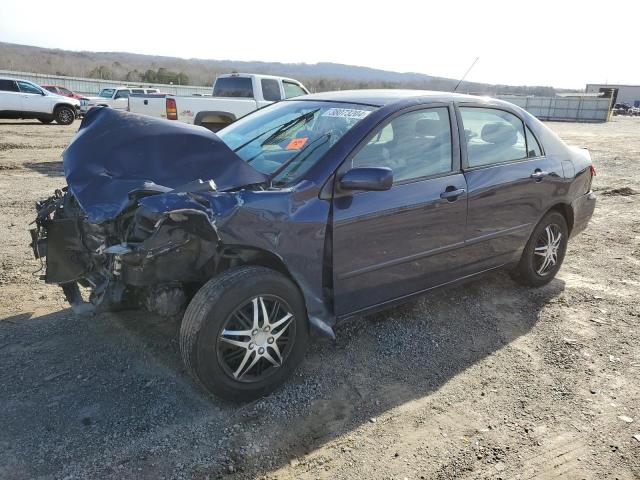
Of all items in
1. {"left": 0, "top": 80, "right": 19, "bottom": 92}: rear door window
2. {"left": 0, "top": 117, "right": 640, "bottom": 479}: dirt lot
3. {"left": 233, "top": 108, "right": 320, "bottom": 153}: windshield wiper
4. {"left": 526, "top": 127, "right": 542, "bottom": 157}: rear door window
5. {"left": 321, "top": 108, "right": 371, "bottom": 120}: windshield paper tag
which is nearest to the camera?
{"left": 0, "top": 117, "right": 640, "bottom": 479}: dirt lot

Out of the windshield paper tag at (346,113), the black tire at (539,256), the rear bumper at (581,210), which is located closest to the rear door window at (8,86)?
the windshield paper tag at (346,113)

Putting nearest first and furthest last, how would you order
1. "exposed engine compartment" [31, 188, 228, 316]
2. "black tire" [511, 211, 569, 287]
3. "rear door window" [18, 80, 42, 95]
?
"exposed engine compartment" [31, 188, 228, 316] < "black tire" [511, 211, 569, 287] < "rear door window" [18, 80, 42, 95]

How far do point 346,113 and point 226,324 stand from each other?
1.75 m

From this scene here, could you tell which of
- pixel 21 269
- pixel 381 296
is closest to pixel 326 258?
pixel 381 296

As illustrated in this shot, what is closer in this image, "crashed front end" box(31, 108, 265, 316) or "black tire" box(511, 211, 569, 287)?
"crashed front end" box(31, 108, 265, 316)

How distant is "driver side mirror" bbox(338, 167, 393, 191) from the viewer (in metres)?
3.07

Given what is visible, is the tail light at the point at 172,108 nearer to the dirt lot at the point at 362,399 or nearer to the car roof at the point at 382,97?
the dirt lot at the point at 362,399

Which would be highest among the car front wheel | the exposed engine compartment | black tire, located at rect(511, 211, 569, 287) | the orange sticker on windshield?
the orange sticker on windshield

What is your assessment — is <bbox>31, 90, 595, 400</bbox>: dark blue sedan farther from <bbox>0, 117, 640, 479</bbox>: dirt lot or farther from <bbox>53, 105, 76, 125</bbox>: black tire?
<bbox>53, 105, 76, 125</bbox>: black tire

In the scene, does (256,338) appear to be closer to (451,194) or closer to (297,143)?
(297,143)

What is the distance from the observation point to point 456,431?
115 inches

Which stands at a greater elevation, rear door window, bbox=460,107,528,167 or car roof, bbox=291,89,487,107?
car roof, bbox=291,89,487,107

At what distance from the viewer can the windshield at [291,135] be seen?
3408mm

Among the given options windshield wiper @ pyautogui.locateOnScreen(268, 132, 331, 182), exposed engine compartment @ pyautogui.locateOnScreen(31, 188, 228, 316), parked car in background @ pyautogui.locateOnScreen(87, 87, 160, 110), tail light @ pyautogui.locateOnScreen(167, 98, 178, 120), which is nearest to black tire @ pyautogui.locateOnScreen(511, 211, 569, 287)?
windshield wiper @ pyautogui.locateOnScreen(268, 132, 331, 182)
